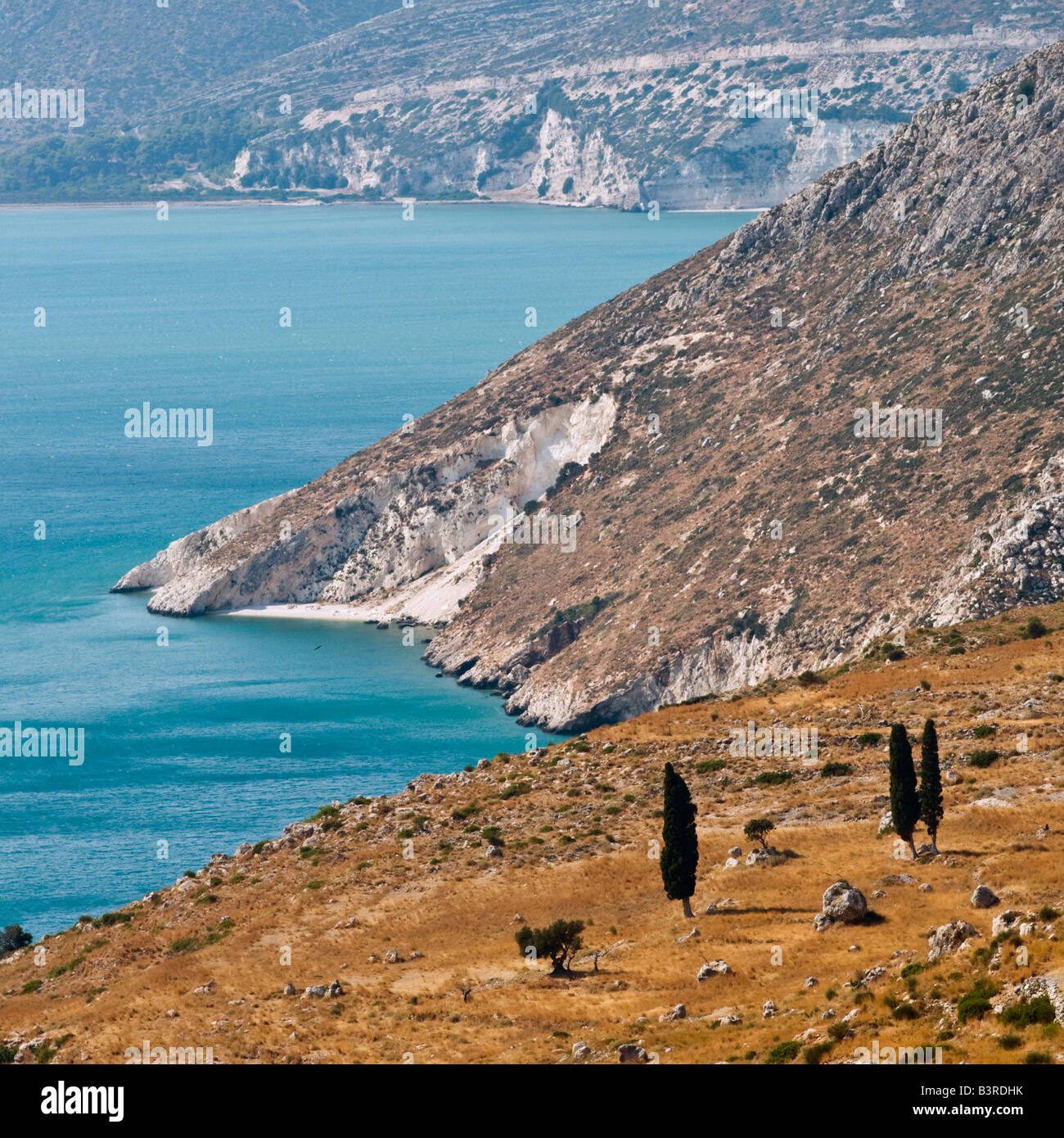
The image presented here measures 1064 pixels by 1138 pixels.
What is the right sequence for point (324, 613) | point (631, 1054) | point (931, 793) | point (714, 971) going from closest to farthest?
point (631, 1054) → point (714, 971) → point (931, 793) → point (324, 613)

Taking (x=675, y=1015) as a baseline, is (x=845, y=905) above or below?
above

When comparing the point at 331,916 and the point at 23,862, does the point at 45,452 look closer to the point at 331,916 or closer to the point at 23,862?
the point at 23,862

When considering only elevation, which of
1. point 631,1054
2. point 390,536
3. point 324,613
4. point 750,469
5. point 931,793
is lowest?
point 324,613

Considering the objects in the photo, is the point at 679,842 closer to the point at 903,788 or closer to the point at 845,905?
the point at 845,905

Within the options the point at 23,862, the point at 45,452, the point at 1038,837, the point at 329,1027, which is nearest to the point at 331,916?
the point at 329,1027

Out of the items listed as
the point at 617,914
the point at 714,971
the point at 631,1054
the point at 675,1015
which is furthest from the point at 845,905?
the point at 631,1054

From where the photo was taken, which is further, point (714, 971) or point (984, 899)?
point (984, 899)
